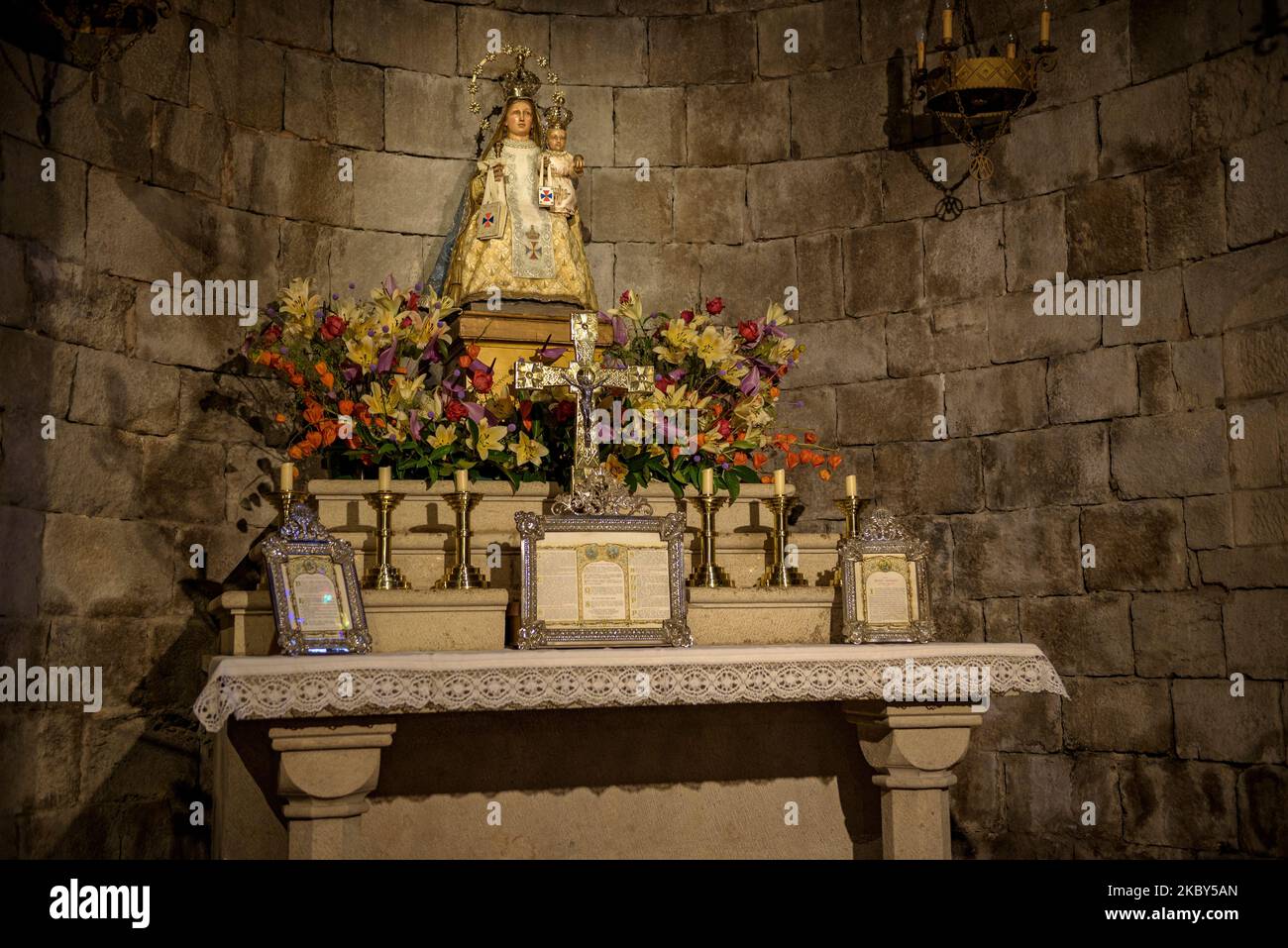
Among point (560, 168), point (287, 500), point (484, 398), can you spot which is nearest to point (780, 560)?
point (484, 398)

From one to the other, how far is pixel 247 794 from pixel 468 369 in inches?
71.6

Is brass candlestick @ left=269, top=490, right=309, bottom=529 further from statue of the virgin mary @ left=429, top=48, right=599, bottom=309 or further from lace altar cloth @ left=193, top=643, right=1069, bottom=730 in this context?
statue of the virgin mary @ left=429, top=48, right=599, bottom=309

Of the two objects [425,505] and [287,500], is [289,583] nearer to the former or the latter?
[287,500]

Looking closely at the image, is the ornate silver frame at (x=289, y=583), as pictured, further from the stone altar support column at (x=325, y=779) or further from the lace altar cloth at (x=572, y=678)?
the stone altar support column at (x=325, y=779)

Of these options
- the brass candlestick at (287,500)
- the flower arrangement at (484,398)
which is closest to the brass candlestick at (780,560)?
the flower arrangement at (484,398)

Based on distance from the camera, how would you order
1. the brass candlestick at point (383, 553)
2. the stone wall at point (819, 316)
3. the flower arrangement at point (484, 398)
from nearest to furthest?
the brass candlestick at point (383, 553)
the flower arrangement at point (484, 398)
the stone wall at point (819, 316)

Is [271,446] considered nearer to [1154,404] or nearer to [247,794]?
[247,794]

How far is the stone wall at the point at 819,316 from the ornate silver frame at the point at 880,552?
1.62 metres

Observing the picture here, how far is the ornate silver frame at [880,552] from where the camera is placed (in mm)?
4805

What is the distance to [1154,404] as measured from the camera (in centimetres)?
607

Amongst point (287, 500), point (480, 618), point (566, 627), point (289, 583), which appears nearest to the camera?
point (289, 583)

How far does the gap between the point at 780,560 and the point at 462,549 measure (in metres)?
1.16

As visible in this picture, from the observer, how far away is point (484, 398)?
553cm

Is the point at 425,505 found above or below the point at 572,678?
above
